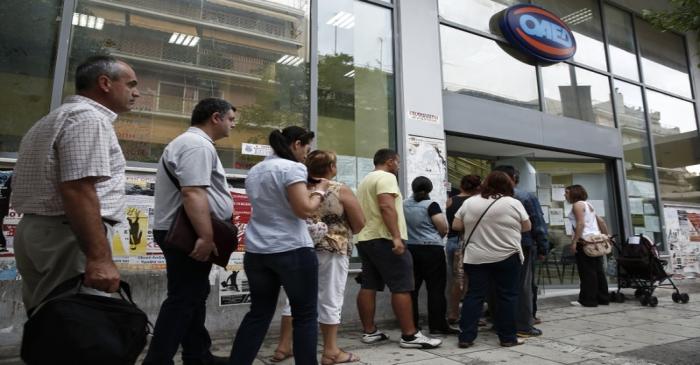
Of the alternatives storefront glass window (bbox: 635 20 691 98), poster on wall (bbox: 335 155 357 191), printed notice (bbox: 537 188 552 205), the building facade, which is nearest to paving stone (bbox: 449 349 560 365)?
the building facade

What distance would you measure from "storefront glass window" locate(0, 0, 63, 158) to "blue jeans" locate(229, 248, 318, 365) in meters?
Answer: 2.78

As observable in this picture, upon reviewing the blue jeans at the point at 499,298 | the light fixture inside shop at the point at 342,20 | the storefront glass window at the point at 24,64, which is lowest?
the blue jeans at the point at 499,298

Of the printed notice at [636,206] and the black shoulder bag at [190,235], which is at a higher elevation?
the printed notice at [636,206]

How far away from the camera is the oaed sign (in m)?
7.12

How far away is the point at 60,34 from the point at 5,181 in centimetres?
145

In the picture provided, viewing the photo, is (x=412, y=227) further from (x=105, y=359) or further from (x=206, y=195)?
(x=105, y=359)

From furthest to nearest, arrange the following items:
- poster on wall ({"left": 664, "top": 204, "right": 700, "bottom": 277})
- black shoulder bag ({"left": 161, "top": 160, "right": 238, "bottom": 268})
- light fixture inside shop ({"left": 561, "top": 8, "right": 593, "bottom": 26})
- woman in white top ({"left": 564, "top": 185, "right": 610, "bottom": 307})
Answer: poster on wall ({"left": 664, "top": 204, "right": 700, "bottom": 277}) < light fixture inside shop ({"left": 561, "top": 8, "right": 593, "bottom": 26}) < woman in white top ({"left": 564, "top": 185, "right": 610, "bottom": 307}) < black shoulder bag ({"left": 161, "top": 160, "right": 238, "bottom": 268})

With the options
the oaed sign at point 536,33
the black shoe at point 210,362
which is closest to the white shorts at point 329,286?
the black shoe at point 210,362

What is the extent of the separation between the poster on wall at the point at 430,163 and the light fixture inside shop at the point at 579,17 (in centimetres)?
468

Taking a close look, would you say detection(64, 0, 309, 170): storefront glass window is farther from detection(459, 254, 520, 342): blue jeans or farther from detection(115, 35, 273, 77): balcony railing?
detection(459, 254, 520, 342): blue jeans

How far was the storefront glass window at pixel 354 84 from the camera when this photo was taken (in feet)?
17.6

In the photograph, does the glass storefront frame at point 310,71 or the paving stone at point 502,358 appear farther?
the glass storefront frame at point 310,71

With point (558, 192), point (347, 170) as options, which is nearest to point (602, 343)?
point (347, 170)

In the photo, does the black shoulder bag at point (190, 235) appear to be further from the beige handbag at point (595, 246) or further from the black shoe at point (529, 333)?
the beige handbag at point (595, 246)
